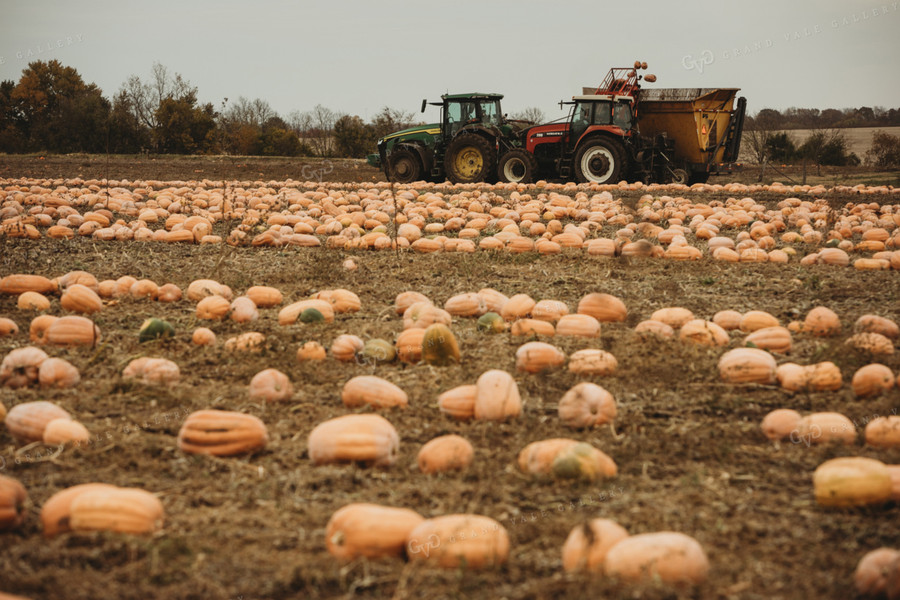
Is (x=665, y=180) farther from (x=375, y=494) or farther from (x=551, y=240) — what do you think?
(x=375, y=494)

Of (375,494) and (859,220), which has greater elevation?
(859,220)

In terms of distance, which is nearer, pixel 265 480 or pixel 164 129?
pixel 265 480

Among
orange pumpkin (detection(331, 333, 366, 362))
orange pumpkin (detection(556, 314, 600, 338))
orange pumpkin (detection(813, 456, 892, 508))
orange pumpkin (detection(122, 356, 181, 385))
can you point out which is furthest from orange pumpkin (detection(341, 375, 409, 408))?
orange pumpkin (detection(813, 456, 892, 508))

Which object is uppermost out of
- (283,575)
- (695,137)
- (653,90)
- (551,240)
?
(653,90)

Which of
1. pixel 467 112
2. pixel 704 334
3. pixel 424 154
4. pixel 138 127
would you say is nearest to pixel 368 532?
pixel 704 334

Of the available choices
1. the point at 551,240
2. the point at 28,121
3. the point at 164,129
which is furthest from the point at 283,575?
the point at 28,121

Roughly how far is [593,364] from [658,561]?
6.03 feet

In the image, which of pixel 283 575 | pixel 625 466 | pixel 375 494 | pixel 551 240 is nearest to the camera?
pixel 283 575

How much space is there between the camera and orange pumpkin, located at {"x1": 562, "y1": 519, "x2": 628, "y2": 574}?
2.07 m

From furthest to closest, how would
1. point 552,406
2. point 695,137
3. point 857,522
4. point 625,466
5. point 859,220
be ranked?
point 695,137
point 859,220
point 552,406
point 625,466
point 857,522

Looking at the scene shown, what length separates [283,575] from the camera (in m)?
2.09

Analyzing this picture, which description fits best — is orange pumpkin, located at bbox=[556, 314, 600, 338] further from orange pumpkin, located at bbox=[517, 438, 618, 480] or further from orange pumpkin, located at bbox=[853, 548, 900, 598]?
orange pumpkin, located at bbox=[853, 548, 900, 598]

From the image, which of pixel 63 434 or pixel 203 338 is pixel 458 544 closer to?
pixel 63 434

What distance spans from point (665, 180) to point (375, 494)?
50.6ft
